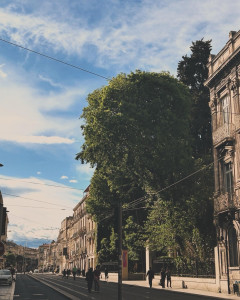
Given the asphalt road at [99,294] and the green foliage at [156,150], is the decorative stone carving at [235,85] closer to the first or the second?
the green foliage at [156,150]

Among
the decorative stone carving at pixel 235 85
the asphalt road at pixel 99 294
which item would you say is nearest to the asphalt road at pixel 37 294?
the asphalt road at pixel 99 294

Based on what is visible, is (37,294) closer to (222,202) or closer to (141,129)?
(222,202)

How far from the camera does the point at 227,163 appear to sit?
88.2ft

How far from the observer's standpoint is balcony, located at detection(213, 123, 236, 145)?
85.2 feet

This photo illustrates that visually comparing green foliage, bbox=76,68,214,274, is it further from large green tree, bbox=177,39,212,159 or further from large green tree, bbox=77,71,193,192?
large green tree, bbox=177,39,212,159

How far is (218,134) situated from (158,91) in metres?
9.62

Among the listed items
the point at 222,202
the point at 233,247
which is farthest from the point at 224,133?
the point at 233,247

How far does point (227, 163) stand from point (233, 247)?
501cm

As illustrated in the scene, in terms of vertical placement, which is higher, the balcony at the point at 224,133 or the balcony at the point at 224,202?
the balcony at the point at 224,133

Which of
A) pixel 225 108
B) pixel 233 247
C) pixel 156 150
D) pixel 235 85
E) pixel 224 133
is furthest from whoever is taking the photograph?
pixel 156 150

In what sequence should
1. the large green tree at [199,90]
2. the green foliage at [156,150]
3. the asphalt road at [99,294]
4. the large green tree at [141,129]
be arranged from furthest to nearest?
the large green tree at [199,90], the large green tree at [141,129], the green foliage at [156,150], the asphalt road at [99,294]

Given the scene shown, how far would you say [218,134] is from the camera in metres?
27.4

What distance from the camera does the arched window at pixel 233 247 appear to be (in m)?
25.0

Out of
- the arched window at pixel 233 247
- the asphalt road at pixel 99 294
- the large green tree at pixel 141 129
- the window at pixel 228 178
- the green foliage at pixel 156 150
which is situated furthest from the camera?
→ the large green tree at pixel 141 129
